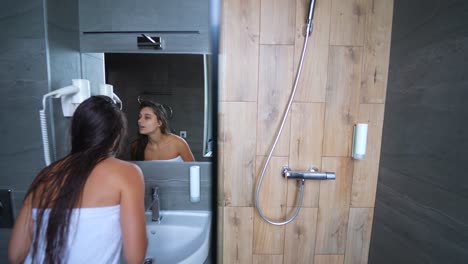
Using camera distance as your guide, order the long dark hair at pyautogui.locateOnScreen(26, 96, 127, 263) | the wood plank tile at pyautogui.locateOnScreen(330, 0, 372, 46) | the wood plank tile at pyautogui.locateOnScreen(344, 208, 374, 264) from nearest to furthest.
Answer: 1. the long dark hair at pyautogui.locateOnScreen(26, 96, 127, 263)
2. the wood plank tile at pyautogui.locateOnScreen(330, 0, 372, 46)
3. the wood plank tile at pyautogui.locateOnScreen(344, 208, 374, 264)

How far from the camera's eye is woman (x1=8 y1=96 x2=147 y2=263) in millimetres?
618

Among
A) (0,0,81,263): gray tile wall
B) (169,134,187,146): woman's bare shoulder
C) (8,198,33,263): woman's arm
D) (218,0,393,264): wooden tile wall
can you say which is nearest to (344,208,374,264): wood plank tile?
(218,0,393,264): wooden tile wall

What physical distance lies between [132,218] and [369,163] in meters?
1.23

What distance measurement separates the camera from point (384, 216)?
39.7 inches

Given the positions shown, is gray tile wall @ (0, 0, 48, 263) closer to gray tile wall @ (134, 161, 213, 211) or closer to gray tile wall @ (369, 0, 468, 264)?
gray tile wall @ (134, 161, 213, 211)

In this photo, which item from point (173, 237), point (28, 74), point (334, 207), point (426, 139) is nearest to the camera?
point (426, 139)

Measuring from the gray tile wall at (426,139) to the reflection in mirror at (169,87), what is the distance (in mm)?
961

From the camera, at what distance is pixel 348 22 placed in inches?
38.8

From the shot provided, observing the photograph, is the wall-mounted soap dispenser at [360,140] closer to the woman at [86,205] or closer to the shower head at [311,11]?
the shower head at [311,11]

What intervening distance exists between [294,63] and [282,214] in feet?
2.86

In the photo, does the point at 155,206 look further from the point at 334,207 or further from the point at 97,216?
the point at 334,207

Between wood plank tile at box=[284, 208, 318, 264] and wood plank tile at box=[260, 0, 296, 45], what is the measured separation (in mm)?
986

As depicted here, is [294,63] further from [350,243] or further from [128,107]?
[350,243]

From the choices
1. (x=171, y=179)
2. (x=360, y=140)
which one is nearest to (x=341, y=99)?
(x=360, y=140)
